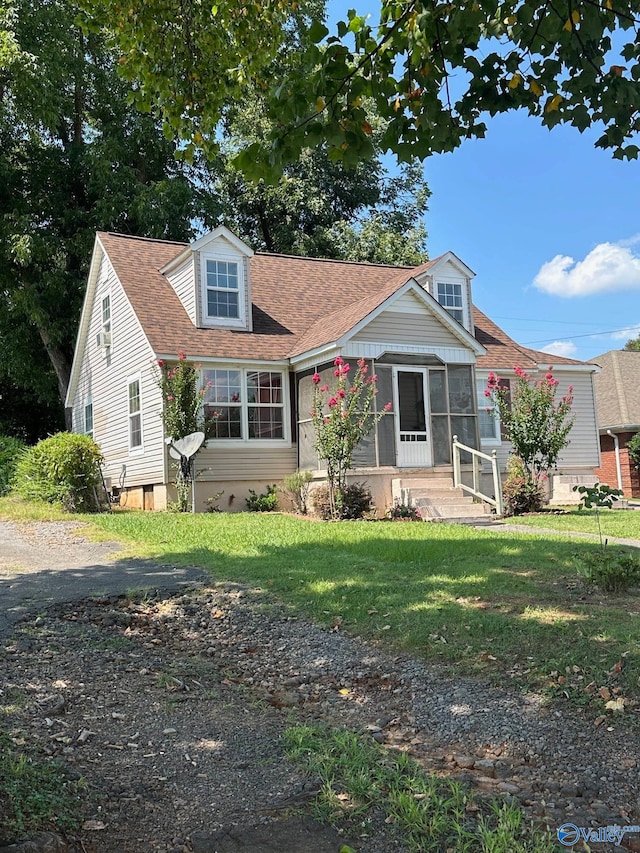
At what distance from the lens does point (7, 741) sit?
3666mm

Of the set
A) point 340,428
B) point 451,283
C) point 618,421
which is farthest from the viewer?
point 618,421

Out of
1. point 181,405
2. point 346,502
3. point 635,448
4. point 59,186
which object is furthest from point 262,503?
point 59,186

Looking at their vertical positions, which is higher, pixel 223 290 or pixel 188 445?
pixel 223 290

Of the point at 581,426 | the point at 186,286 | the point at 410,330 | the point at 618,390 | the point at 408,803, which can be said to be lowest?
the point at 408,803

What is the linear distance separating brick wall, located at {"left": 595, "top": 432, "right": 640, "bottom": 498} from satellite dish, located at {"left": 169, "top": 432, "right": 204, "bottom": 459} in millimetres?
16822

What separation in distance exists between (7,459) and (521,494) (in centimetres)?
1488

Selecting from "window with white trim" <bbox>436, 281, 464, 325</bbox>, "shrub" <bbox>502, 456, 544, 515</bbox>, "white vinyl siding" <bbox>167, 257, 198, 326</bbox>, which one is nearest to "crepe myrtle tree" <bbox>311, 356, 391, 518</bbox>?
"shrub" <bbox>502, 456, 544, 515</bbox>

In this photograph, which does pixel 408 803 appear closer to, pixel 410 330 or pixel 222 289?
pixel 410 330

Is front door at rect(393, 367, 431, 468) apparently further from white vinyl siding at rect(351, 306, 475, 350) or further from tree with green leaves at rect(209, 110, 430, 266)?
tree with green leaves at rect(209, 110, 430, 266)

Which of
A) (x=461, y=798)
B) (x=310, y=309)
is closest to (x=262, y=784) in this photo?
(x=461, y=798)

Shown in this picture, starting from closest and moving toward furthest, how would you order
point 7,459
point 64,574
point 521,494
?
point 64,574 < point 521,494 < point 7,459

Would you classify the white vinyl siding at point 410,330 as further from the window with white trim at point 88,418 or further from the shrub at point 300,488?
the window with white trim at point 88,418

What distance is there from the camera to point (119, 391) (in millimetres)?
19266

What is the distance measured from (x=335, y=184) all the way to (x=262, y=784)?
3185 cm
